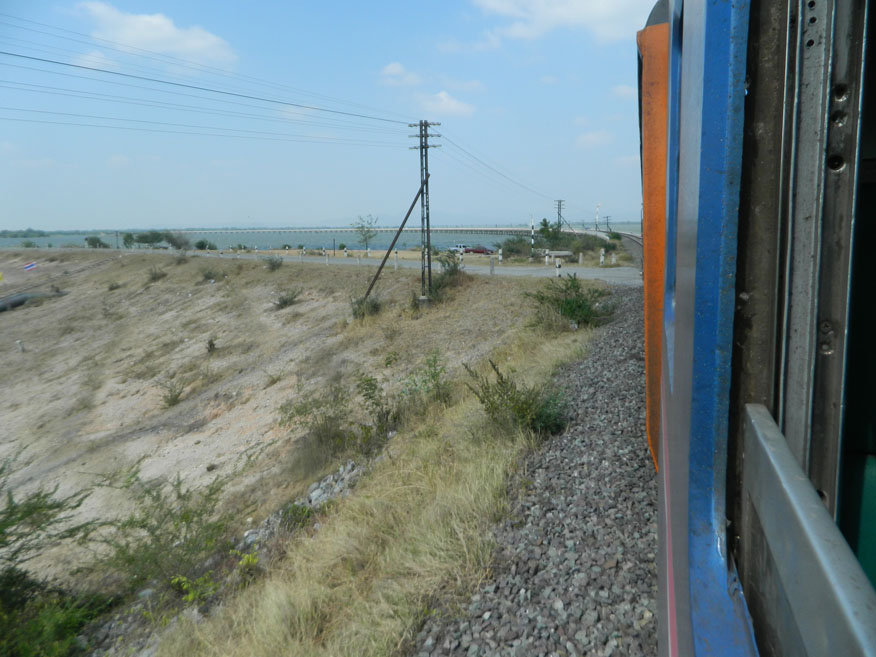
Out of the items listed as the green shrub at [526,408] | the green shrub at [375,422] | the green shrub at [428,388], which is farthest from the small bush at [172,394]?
the green shrub at [526,408]

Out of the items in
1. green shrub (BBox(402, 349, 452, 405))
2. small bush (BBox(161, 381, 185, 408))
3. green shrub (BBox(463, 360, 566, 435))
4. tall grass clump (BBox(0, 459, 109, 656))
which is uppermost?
green shrub (BBox(463, 360, 566, 435))

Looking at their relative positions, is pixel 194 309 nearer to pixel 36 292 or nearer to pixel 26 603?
pixel 36 292

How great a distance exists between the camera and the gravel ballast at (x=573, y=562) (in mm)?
3236

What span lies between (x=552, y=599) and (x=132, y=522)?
21.1ft

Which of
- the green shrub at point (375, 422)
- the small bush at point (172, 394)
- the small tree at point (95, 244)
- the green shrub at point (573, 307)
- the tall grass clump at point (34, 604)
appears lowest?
the small bush at point (172, 394)

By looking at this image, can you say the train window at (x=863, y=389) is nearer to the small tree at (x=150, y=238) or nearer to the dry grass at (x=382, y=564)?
the dry grass at (x=382, y=564)

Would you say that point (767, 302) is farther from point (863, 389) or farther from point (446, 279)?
point (446, 279)

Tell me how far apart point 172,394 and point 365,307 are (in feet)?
22.8

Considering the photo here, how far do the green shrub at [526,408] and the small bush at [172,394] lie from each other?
1474 cm

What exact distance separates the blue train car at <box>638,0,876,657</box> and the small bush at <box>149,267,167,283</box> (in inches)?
1668

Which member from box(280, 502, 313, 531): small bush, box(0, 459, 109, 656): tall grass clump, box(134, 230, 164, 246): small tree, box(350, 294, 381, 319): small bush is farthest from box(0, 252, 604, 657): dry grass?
box(134, 230, 164, 246): small tree

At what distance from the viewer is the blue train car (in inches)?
41.4

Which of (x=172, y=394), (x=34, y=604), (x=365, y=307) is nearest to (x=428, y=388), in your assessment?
(x=34, y=604)

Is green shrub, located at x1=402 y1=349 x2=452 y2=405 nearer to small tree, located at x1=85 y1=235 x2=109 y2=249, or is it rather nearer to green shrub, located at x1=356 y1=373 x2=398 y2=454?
green shrub, located at x1=356 y1=373 x2=398 y2=454
